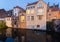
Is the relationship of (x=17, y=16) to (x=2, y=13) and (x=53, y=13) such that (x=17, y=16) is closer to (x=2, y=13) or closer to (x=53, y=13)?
(x=2, y=13)

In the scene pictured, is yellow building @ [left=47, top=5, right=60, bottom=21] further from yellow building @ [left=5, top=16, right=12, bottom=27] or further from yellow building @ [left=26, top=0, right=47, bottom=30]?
yellow building @ [left=5, top=16, right=12, bottom=27]

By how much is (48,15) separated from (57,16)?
0.18 metres

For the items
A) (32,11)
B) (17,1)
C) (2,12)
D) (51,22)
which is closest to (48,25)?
(51,22)

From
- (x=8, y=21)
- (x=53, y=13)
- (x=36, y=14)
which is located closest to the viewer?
(x=53, y=13)

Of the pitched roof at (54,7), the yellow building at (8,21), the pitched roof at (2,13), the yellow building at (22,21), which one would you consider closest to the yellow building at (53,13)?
the pitched roof at (54,7)

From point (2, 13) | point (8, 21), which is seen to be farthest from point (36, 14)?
point (2, 13)

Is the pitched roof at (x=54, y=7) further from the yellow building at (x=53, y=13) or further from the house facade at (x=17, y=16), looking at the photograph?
the house facade at (x=17, y=16)

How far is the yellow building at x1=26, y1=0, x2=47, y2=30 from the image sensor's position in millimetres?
2801

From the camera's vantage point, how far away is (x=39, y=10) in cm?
283

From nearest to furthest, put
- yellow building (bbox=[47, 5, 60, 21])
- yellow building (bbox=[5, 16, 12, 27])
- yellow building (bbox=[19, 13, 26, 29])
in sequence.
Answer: yellow building (bbox=[47, 5, 60, 21]), yellow building (bbox=[19, 13, 26, 29]), yellow building (bbox=[5, 16, 12, 27])

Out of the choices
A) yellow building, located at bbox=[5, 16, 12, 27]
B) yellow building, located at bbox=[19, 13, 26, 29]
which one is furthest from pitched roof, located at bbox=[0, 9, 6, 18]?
yellow building, located at bbox=[19, 13, 26, 29]

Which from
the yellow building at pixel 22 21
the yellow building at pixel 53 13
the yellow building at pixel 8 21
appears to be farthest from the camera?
the yellow building at pixel 8 21

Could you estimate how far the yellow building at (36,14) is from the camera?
2.80 m

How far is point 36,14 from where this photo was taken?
284 centimetres
